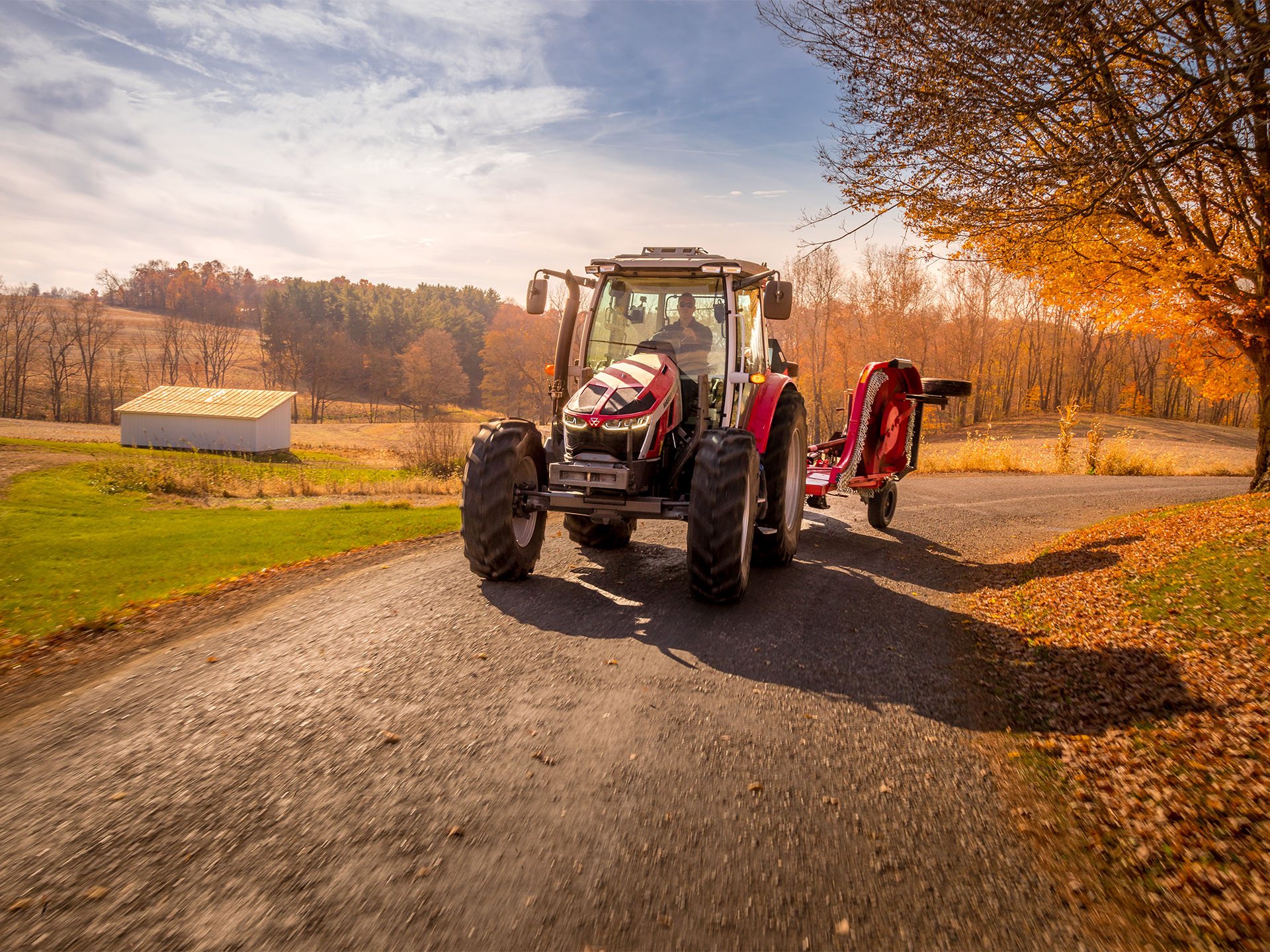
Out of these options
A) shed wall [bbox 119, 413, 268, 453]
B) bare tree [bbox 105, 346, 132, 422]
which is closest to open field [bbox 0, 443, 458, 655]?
shed wall [bbox 119, 413, 268, 453]

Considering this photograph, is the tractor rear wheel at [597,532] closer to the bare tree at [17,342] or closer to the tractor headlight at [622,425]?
the tractor headlight at [622,425]

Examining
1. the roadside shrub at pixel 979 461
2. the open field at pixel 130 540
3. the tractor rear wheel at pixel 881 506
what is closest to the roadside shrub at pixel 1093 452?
the roadside shrub at pixel 979 461

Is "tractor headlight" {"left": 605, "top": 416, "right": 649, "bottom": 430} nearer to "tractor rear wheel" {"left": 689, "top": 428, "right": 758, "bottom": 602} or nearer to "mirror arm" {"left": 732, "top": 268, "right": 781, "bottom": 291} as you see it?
"tractor rear wheel" {"left": 689, "top": 428, "right": 758, "bottom": 602}

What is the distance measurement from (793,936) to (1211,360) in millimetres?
15193

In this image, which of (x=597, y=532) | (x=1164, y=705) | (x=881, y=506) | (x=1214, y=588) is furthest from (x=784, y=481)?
(x=881, y=506)

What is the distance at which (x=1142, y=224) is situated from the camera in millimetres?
9523

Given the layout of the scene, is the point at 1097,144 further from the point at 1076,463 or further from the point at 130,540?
the point at 1076,463

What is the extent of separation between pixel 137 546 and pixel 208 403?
142 feet

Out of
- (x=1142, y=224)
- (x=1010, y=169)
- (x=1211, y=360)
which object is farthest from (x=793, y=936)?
(x=1211, y=360)

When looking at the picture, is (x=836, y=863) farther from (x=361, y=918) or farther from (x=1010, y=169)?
(x=1010, y=169)

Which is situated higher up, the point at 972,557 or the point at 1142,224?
the point at 1142,224

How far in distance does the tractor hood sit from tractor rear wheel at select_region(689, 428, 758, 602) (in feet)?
2.06

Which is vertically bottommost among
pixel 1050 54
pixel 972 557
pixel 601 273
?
pixel 972 557

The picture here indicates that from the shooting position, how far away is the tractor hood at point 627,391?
19.6ft
